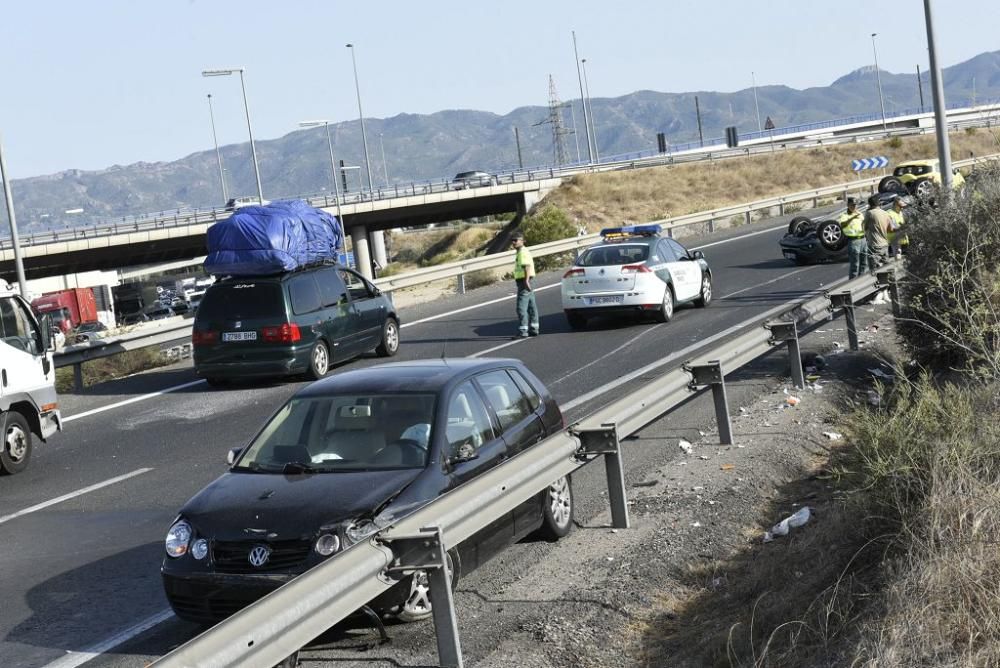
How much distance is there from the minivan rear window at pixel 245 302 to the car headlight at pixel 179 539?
11.1 m

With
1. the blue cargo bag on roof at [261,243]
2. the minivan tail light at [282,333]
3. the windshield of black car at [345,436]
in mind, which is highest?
the blue cargo bag on roof at [261,243]

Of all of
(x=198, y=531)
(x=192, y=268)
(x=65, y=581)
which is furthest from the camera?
(x=192, y=268)

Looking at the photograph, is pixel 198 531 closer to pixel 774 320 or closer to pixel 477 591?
pixel 477 591

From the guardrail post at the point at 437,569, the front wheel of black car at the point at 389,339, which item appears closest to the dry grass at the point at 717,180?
the front wheel of black car at the point at 389,339

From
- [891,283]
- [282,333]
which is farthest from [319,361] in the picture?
[891,283]

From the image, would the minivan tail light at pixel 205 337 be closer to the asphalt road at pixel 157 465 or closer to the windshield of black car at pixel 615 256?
the asphalt road at pixel 157 465

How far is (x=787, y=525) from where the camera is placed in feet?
27.6

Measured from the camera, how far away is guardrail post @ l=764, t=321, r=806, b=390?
13.1m

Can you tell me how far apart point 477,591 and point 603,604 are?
0.91 meters

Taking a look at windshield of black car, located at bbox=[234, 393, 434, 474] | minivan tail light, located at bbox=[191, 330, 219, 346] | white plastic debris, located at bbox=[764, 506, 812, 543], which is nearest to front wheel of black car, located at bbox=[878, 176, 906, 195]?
minivan tail light, located at bbox=[191, 330, 219, 346]

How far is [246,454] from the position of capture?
8.18 metres

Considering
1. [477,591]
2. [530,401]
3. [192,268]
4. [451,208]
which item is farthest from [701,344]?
[192,268]

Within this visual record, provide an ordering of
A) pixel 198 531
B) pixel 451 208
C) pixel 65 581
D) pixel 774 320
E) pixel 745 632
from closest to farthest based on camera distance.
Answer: pixel 745 632, pixel 198 531, pixel 65 581, pixel 774 320, pixel 451 208

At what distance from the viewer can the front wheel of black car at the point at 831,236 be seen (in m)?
29.2
